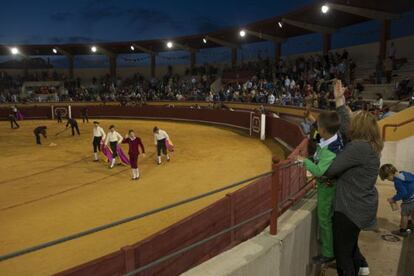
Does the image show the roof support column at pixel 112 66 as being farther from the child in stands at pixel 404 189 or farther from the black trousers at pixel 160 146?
the child in stands at pixel 404 189

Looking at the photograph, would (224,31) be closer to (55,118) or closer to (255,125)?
(255,125)

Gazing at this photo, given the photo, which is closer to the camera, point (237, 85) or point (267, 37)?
point (267, 37)

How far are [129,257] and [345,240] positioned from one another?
2.27 metres

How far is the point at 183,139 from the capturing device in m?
20.2

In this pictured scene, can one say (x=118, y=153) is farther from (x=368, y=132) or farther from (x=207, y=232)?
(x=368, y=132)

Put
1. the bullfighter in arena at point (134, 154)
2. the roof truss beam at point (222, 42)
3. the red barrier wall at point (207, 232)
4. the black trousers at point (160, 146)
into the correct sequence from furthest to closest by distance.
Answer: the roof truss beam at point (222, 42), the black trousers at point (160, 146), the bullfighter in arena at point (134, 154), the red barrier wall at point (207, 232)

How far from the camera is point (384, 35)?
21.4 m

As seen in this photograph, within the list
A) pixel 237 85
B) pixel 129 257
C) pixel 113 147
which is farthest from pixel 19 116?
pixel 129 257

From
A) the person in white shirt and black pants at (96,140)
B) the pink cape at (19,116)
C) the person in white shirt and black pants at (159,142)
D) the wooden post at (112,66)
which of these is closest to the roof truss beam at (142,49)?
the wooden post at (112,66)

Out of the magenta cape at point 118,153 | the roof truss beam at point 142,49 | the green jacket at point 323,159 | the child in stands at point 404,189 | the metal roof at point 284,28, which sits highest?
the metal roof at point 284,28

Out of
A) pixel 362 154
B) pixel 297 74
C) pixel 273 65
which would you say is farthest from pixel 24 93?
pixel 362 154

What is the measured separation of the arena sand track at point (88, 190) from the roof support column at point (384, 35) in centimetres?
1012

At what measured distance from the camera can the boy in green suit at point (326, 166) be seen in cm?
331

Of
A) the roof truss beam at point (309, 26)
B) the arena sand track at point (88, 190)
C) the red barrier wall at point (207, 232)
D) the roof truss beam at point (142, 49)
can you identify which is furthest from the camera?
the roof truss beam at point (142, 49)
